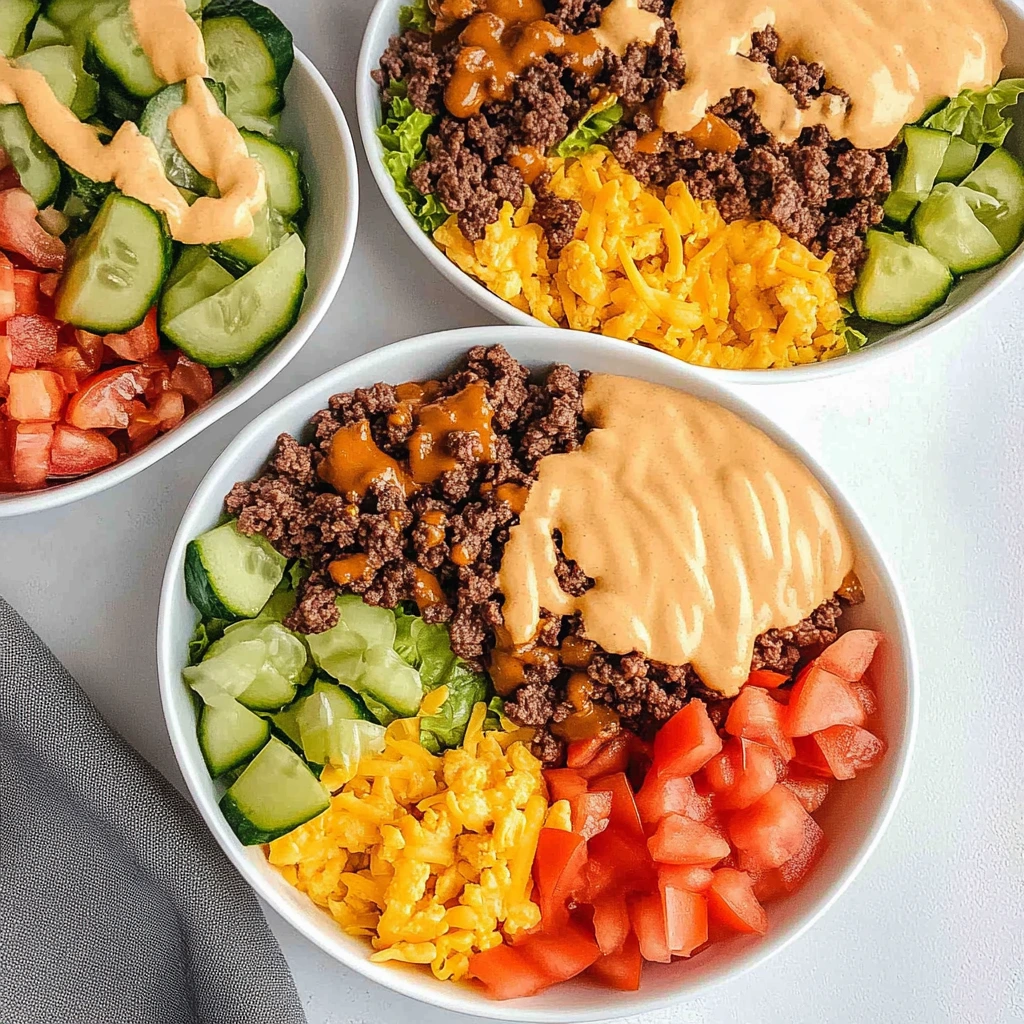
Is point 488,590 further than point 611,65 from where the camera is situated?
No

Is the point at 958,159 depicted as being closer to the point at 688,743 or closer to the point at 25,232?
the point at 688,743

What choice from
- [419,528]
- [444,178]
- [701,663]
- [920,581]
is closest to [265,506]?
[419,528]

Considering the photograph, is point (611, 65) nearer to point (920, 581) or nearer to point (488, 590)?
point (488, 590)

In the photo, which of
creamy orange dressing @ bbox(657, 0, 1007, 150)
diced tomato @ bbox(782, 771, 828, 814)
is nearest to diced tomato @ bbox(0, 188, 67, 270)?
creamy orange dressing @ bbox(657, 0, 1007, 150)

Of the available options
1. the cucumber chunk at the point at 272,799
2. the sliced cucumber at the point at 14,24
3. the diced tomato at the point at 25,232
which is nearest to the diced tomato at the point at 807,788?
the cucumber chunk at the point at 272,799

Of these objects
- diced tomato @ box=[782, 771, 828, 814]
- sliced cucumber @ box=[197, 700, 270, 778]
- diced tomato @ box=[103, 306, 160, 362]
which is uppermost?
diced tomato @ box=[782, 771, 828, 814]

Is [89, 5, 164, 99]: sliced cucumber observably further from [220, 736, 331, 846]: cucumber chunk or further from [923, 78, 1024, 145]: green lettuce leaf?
[923, 78, 1024, 145]: green lettuce leaf
